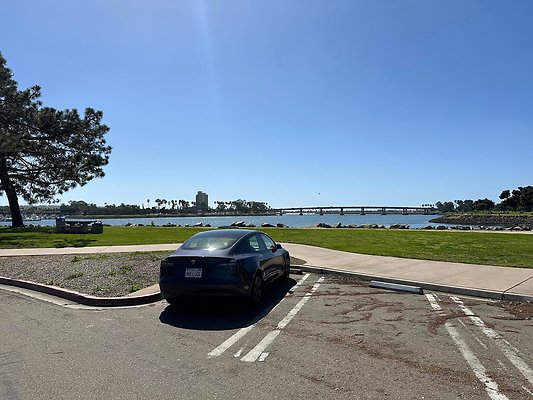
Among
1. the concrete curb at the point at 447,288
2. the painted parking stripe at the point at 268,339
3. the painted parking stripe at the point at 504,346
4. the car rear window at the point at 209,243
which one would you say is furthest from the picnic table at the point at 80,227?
the painted parking stripe at the point at 504,346

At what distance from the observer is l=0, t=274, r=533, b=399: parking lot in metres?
4.48

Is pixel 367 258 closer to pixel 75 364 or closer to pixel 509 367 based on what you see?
pixel 509 367

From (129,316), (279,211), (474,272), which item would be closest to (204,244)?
(129,316)

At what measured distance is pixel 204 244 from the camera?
28.3 feet

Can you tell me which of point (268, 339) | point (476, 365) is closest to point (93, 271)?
point (268, 339)

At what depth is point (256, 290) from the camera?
27.4 feet

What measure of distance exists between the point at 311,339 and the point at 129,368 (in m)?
2.40

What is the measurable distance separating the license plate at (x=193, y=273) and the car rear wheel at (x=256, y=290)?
1006 mm

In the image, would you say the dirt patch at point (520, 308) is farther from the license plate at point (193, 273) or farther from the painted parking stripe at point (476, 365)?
the license plate at point (193, 273)

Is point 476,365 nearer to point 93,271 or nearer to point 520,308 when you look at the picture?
point 520,308

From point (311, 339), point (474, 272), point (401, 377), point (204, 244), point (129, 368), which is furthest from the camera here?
point (474, 272)

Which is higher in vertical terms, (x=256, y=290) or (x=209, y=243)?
(x=209, y=243)

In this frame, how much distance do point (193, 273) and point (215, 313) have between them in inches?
32.6

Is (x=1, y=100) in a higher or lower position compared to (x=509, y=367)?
higher
